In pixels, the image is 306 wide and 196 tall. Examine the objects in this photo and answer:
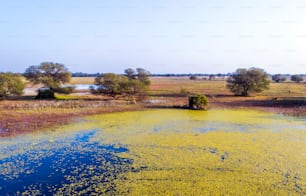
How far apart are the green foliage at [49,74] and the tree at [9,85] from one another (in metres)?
3.39

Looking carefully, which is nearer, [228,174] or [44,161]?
[228,174]

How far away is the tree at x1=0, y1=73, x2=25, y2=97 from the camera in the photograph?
26.2 metres

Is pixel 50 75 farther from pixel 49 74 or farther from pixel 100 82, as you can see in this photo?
pixel 100 82

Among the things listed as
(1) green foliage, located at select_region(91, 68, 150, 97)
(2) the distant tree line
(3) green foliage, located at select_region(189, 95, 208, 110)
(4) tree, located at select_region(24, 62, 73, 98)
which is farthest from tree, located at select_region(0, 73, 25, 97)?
(3) green foliage, located at select_region(189, 95, 208, 110)

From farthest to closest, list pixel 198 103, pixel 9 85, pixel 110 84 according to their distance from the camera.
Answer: pixel 110 84, pixel 9 85, pixel 198 103

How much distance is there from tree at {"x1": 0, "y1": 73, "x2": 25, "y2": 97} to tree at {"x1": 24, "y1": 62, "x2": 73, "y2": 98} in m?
3.38

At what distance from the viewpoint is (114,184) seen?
6.83 meters

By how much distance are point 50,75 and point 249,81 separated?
26.4m

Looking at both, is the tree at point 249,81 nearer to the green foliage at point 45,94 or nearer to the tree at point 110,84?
the tree at point 110,84

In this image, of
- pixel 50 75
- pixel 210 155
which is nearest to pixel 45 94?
pixel 50 75

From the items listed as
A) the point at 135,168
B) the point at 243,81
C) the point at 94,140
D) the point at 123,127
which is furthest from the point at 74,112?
the point at 243,81

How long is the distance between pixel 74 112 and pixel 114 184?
13.6 meters

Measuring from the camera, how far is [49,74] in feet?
106

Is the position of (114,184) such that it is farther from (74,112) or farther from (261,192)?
(74,112)
